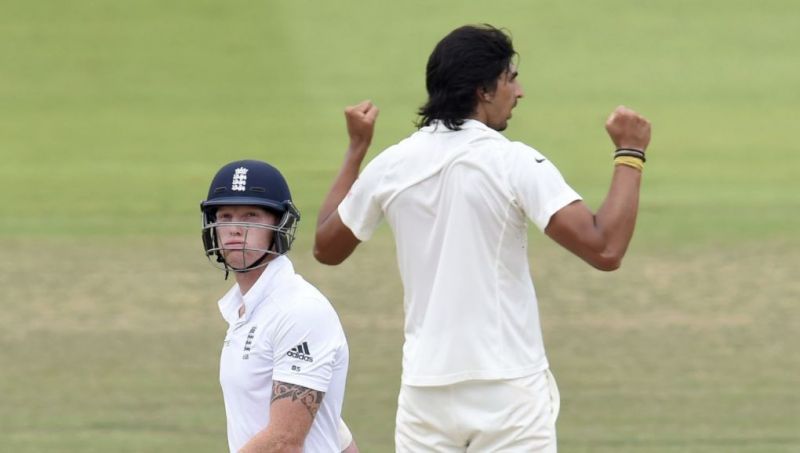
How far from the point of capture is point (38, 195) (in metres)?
15.4

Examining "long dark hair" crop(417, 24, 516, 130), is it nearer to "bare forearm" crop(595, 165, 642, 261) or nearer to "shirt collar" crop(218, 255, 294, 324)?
"bare forearm" crop(595, 165, 642, 261)

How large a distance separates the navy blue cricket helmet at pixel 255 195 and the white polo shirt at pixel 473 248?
357mm

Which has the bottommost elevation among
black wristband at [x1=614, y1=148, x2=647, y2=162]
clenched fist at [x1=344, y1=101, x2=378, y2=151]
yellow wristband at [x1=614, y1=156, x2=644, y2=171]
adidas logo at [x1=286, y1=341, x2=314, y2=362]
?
adidas logo at [x1=286, y1=341, x2=314, y2=362]

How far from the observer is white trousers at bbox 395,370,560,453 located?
4582 millimetres

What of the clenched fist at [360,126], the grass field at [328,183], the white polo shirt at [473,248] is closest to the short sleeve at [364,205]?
the white polo shirt at [473,248]

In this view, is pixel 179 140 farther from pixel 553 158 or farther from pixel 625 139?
pixel 625 139

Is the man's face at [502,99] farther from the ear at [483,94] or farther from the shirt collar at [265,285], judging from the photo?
the shirt collar at [265,285]

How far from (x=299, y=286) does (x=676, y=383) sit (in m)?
6.02

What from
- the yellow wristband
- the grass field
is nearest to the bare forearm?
the yellow wristband

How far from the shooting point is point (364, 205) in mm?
4852

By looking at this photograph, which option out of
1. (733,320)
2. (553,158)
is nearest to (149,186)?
(553,158)

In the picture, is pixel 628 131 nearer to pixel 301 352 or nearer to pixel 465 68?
pixel 465 68

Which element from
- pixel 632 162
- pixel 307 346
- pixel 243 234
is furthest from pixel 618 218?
pixel 243 234

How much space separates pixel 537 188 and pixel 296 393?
848 mm
